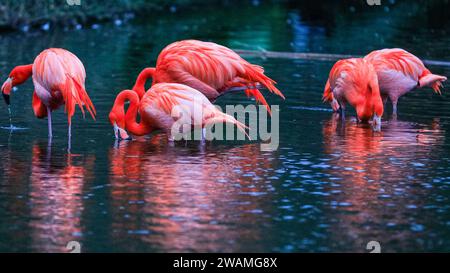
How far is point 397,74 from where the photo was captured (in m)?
11.2

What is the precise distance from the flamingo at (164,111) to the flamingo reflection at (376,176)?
1015 mm

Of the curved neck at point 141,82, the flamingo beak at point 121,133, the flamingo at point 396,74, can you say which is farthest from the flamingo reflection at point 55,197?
the flamingo at point 396,74

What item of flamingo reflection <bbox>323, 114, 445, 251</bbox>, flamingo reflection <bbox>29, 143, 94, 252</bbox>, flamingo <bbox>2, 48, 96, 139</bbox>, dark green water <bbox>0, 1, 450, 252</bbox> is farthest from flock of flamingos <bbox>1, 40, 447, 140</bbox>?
flamingo reflection <bbox>29, 143, 94, 252</bbox>

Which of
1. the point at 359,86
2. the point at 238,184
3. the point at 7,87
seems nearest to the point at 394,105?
the point at 359,86

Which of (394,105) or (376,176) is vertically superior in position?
(394,105)

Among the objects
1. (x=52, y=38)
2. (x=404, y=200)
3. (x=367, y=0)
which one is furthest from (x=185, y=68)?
(x=367, y=0)

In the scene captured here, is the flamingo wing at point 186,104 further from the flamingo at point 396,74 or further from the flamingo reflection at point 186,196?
the flamingo at point 396,74

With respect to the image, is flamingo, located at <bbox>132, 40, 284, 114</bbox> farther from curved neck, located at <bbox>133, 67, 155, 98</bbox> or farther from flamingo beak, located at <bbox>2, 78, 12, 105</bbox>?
flamingo beak, located at <bbox>2, 78, 12, 105</bbox>

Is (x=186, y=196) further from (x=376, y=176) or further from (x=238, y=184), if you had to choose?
(x=376, y=176)

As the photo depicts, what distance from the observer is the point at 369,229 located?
21.5 feet

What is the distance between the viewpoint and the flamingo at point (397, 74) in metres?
11.2

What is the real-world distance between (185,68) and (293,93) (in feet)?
8.18

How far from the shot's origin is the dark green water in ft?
20.9

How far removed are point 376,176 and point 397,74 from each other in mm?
3294
